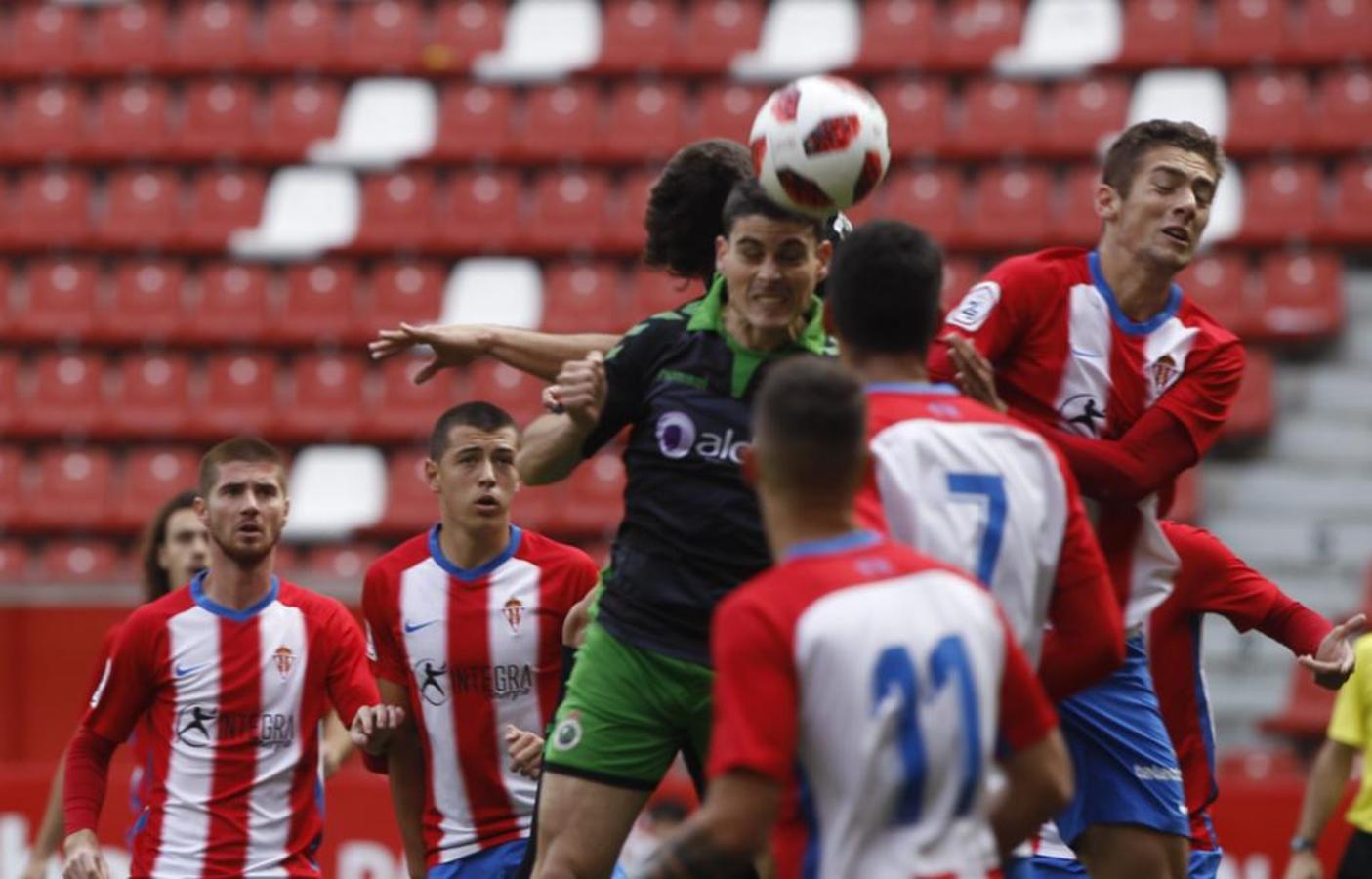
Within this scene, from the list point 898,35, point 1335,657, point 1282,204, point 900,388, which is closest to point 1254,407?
point 1282,204

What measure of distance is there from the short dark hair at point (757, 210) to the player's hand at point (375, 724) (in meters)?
1.84

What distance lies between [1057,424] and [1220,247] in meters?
9.82

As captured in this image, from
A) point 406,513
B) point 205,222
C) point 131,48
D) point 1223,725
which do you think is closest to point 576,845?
point 1223,725

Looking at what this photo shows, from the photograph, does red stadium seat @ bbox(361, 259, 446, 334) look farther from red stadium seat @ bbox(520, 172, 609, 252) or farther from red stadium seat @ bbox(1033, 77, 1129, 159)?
red stadium seat @ bbox(1033, 77, 1129, 159)

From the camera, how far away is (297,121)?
17.5m

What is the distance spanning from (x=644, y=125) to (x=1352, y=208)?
16.9 ft

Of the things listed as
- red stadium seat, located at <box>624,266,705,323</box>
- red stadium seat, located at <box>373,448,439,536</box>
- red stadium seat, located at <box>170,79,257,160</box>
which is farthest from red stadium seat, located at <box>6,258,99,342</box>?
red stadium seat, located at <box>624,266,705,323</box>

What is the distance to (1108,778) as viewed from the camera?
236 inches

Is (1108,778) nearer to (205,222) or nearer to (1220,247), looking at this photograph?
(1220,247)

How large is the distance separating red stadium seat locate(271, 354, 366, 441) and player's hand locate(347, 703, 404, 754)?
918 centimetres

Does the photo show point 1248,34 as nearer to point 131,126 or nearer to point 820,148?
point 131,126

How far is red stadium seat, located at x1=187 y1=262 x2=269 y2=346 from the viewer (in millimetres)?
16219

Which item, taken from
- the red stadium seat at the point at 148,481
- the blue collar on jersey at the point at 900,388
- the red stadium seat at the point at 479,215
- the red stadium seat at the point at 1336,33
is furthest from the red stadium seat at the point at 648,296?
the blue collar on jersey at the point at 900,388

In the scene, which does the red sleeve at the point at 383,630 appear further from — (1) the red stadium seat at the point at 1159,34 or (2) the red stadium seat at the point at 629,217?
(1) the red stadium seat at the point at 1159,34
